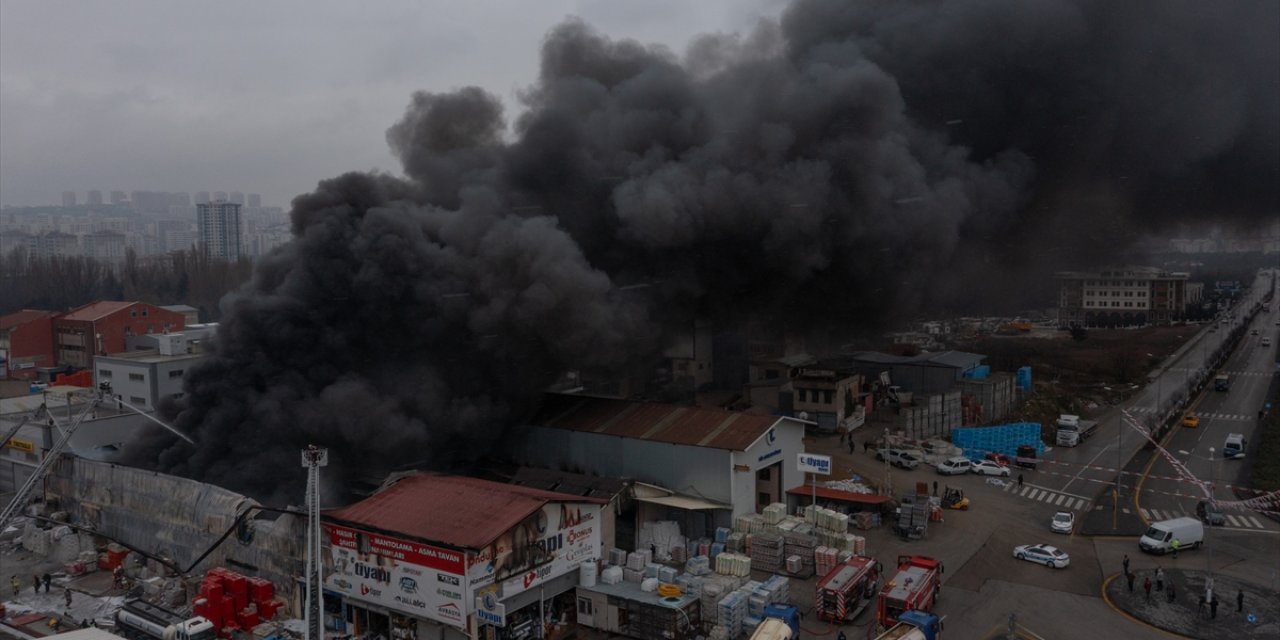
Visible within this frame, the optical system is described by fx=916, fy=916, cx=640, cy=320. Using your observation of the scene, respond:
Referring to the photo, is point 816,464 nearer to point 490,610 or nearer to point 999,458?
point 490,610

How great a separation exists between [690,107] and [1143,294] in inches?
1683

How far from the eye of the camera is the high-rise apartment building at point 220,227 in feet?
325

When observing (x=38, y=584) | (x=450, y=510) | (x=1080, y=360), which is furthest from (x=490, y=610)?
(x=1080, y=360)

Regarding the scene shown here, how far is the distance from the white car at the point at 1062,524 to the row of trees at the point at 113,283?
54.5m

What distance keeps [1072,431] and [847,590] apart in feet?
49.8

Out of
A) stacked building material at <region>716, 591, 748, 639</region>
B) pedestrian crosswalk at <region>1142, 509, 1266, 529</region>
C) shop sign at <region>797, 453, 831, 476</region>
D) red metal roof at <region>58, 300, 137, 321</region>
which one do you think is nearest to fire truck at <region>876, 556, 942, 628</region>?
stacked building material at <region>716, 591, 748, 639</region>

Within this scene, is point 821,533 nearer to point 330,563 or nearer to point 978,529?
point 978,529

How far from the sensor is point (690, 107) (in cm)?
2447

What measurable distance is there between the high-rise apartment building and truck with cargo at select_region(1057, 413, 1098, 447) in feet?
301

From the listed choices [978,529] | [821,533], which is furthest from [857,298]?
[821,533]

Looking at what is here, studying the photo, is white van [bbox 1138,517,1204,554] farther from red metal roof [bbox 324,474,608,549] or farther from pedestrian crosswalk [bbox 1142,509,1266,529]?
red metal roof [bbox 324,474,608,549]

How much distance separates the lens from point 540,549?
498 inches

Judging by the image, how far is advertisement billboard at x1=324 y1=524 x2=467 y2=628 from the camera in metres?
11.7

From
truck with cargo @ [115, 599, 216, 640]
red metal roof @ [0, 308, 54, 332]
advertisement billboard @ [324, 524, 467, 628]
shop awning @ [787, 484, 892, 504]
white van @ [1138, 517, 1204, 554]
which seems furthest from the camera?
red metal roof @ [0, 308, 54, 332]
